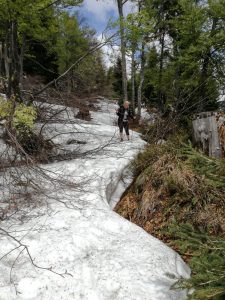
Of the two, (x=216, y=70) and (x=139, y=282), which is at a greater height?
(x=216, y=70)

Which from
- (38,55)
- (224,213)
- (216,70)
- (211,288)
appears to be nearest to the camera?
(211,288)

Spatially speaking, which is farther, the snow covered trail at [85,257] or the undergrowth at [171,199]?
the undergrowth at [171,199]

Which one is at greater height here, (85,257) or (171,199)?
(171,199)

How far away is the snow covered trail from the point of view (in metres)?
4.64

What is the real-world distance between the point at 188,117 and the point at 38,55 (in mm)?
21276

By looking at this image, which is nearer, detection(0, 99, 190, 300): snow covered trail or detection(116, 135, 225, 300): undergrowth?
detection(0, 99, 190, 300): snow covered trail

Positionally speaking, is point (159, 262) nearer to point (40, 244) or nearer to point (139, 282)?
point (139, 282)

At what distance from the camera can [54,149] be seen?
11227 millimetres

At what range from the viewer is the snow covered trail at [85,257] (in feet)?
15.2

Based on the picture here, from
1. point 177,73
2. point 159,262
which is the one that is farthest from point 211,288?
point 177,73

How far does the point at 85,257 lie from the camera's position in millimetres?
5352

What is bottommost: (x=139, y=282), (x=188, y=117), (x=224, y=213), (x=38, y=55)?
(x=139, y=282)

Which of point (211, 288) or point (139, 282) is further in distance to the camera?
point (139, 282)

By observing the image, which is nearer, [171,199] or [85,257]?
[85,257]
